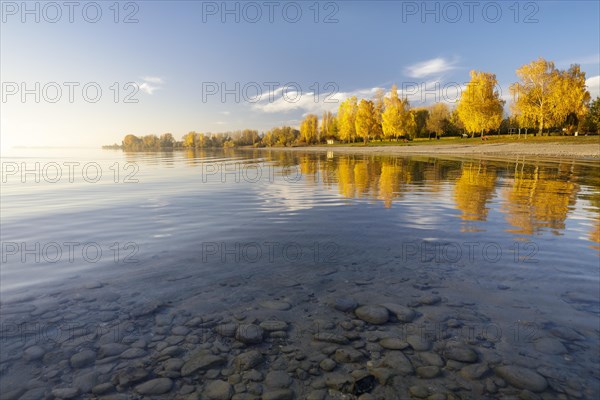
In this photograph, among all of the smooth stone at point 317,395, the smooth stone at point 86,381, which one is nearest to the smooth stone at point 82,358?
the smooth stone at point 86,381

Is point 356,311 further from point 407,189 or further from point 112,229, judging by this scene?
point 407,189

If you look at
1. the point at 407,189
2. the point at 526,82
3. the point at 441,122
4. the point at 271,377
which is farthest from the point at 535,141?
the point at 271,377

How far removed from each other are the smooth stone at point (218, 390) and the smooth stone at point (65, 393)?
1.20m

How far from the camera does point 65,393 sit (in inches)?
119

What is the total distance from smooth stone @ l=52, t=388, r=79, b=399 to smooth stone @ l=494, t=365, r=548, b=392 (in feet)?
13.2

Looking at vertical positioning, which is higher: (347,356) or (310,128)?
(310,128)

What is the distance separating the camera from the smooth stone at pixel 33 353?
3.57 m

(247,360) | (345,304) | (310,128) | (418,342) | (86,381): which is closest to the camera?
(86,381)

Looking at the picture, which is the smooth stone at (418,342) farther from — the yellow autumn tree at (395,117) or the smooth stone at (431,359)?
the yellow autumn tree at (395,117)

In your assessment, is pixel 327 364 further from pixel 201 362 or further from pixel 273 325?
pixel 201 362

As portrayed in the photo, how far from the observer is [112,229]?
9148 mm

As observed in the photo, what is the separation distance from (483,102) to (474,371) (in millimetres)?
66654

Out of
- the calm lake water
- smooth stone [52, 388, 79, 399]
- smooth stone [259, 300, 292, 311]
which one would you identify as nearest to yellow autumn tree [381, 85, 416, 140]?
the calm lake water

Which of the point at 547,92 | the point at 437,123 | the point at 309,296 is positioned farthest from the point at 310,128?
the point at 309,296
